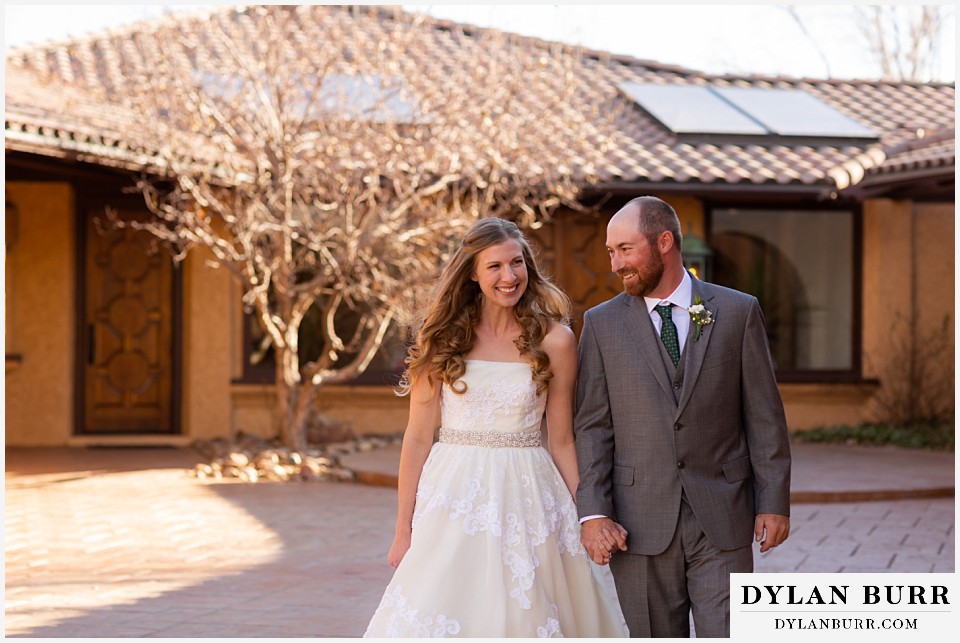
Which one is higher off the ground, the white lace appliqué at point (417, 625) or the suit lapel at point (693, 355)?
the suit lapel at point (693, 355)

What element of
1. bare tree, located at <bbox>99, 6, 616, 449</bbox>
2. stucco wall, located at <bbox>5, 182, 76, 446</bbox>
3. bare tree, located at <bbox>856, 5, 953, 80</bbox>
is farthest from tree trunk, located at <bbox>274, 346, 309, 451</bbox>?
bare tree, located at <bbox>856, 5, 953, 80</bbox>

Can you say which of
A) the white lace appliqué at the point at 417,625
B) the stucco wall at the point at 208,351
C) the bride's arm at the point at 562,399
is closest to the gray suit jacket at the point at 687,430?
the bride's arm at the point at 562,399

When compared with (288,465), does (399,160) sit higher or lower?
higher

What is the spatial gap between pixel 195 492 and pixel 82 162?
3912 millimetres

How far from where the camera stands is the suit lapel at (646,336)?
3727mm

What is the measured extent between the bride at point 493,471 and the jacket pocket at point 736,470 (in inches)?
25.9

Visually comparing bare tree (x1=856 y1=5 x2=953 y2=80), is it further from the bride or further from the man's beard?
the man's beard

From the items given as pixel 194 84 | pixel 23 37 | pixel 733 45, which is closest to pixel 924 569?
pixel 194 84

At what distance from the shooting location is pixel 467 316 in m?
4.22

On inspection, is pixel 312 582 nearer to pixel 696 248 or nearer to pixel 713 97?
pixel 696 248

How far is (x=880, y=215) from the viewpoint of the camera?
14594mm

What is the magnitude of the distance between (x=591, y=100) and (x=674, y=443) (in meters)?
11.9

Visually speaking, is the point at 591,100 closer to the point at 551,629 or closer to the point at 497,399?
the point at 497,399

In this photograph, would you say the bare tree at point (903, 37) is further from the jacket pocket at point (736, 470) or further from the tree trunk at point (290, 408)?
Answer: the jacket pocket at point (736, 470)
